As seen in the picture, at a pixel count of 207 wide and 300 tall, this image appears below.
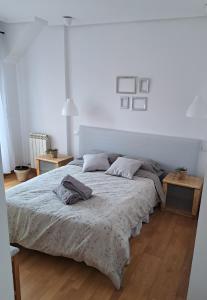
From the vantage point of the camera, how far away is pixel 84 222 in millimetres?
2289

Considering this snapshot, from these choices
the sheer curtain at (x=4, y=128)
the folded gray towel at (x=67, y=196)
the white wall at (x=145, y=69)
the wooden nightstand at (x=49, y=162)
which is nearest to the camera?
the folded gray towel at (x=67, y=196)

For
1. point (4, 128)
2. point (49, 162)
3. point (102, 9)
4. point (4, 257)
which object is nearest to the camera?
point (4, 257)

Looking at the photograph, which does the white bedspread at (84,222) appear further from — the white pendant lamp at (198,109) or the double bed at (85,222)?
the white pendant lamp at (198,109)

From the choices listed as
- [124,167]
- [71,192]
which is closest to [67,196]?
[71,192]

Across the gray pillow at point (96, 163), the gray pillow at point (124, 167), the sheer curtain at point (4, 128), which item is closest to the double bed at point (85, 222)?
the gray pillow at point (124, 167)

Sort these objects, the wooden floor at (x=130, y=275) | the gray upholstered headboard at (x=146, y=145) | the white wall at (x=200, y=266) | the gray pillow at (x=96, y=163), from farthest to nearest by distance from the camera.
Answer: the gray pillow at (x=96, y=163), the gray upholstered headboard at (x=146, y=145), the wooden floor at (x=130, y=275), the white wall at (x=200, y=266)

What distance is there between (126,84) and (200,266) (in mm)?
2871

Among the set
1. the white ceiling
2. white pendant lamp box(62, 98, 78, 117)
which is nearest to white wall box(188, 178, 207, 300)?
the white ceiling

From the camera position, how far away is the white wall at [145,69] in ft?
11.0

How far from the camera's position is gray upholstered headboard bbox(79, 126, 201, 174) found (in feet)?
11.5

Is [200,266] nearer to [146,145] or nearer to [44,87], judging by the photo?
[146,145]

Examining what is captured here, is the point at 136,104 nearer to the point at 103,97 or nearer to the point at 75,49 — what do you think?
the point at 103,97

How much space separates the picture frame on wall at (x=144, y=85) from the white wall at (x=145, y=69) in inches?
2.5

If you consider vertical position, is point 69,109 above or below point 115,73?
below
